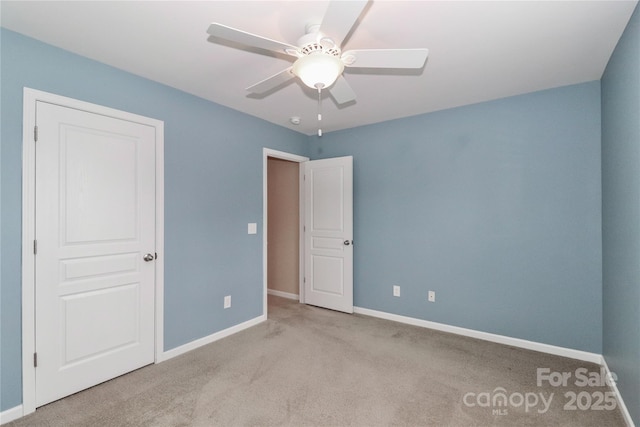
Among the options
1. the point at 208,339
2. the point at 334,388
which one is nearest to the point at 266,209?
the point at 208,339

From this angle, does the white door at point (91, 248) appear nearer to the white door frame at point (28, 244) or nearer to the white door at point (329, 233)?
the white door frame at point (28, 244)

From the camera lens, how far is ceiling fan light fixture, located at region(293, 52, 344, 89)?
160 centimetres

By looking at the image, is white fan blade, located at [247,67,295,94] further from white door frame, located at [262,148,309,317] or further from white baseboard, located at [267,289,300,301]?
white baseboard, located at [267,289,300,301]

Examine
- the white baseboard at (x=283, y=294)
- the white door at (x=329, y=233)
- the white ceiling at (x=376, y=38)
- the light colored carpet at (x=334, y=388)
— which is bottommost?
the light colored carpet at (x=334, y=388)

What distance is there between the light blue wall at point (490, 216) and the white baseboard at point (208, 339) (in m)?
1.35

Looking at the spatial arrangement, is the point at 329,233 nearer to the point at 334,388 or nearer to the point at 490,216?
the point at 490,216

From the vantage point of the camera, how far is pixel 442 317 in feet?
11.2

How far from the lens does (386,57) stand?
1.68 meters

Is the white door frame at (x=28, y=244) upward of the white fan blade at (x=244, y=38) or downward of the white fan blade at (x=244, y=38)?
downward

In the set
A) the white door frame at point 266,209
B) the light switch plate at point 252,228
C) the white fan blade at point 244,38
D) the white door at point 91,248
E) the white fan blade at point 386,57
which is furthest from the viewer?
the white door frame at point 266,209

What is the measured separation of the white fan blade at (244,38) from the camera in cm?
142

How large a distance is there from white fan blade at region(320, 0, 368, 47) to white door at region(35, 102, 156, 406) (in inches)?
75.2

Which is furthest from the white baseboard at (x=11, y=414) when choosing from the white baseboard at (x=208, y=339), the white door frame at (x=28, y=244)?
the white baseboard at (x=208, y=339)

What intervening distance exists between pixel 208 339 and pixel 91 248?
1407mm
